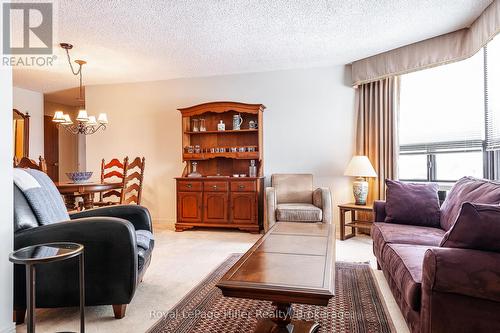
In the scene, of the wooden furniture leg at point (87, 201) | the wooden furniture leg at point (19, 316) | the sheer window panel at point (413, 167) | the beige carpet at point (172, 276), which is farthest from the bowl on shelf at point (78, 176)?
the sheer window panel at point (413, 167)

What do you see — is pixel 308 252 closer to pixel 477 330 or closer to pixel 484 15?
pixel 477 330

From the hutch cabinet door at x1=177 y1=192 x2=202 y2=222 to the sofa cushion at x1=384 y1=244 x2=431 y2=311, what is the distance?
288 cm

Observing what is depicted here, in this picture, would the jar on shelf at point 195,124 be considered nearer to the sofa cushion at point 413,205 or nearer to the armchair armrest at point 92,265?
the sofa cushion at point 413,205

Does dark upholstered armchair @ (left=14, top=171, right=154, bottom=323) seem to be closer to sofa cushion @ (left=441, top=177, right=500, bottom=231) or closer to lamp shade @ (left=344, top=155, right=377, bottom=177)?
sofa cushion @ (left=441, top=177, right=500, bottom=231)

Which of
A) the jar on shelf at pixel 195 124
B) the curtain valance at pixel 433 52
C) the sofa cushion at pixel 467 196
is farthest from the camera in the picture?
the jar on shelf at pixel 195 124

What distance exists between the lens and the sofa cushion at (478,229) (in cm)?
133

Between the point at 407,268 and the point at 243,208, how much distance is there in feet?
9.26

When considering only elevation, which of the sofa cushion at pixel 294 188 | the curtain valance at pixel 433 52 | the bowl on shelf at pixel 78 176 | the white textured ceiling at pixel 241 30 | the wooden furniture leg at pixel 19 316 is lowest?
the wooden furniture leg at pixel 19 316

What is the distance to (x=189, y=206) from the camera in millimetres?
4504

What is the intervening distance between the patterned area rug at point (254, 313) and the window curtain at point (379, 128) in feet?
6.72

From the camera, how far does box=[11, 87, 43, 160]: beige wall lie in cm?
547

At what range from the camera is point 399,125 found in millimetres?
4023

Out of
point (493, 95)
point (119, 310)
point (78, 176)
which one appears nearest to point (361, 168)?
point (493, 95)

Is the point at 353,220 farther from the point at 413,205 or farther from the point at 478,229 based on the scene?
the point at 478,229
